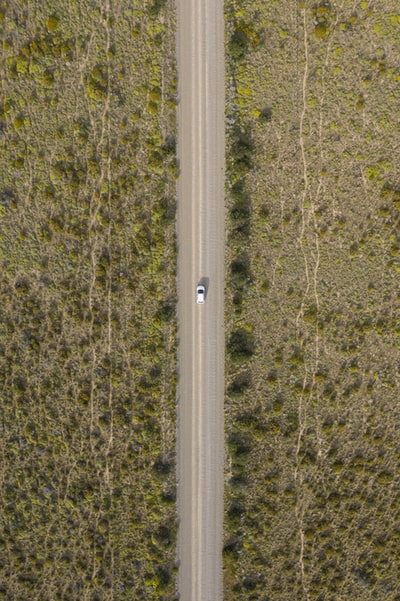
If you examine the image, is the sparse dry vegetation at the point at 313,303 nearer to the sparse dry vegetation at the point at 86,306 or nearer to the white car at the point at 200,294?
the white car at the point at 200,294

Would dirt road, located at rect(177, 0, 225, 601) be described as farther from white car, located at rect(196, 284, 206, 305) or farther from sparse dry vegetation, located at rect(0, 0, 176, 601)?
sparse dry vegetation, located at rect(0, 0, 176, 601)

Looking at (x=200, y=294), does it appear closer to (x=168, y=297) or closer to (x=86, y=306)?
(x=168, y=297)

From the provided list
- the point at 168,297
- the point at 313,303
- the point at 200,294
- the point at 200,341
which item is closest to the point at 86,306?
the point at 168,297

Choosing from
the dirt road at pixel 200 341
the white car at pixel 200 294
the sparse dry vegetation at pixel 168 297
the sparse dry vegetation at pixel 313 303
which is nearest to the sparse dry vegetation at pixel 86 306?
the sparse dry vegetation at pixel 168 297

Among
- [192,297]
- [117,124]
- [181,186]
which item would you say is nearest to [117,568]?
[192,297]

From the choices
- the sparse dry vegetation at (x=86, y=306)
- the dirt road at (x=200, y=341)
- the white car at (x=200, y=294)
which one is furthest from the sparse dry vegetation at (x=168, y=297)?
the white car at (x=200, y=294)

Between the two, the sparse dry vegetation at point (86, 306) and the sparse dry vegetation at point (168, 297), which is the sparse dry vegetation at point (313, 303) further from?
the sparse dry vegetation at point (86, 306)

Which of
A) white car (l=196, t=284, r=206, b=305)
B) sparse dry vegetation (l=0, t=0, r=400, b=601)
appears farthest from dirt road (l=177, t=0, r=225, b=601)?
sparse dry vegetation (l=0, t=0, r=400, b=601)

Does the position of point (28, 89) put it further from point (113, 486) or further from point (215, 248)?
point (113, 486)
